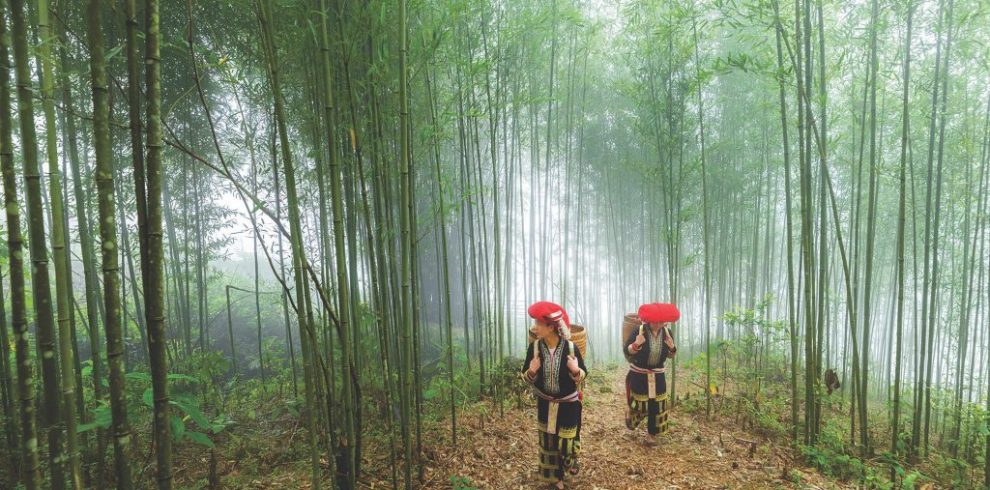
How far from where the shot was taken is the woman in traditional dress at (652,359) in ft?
11.5

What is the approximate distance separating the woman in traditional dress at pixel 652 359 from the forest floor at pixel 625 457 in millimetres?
239

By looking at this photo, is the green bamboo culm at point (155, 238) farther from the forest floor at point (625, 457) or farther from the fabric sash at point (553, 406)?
the fabric sash at point (553, 406)

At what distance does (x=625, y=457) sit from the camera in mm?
3336

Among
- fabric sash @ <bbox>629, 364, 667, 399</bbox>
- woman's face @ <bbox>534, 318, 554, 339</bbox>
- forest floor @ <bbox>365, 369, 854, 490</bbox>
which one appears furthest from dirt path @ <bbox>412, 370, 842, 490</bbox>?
woman's face @ <bbox>534, 318, 554, 339</bbox>

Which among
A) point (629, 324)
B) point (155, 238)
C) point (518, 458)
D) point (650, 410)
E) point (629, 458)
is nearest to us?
point (155, 238)

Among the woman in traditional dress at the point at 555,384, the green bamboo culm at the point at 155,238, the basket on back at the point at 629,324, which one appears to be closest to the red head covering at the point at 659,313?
the basket on back at the point at 629,324

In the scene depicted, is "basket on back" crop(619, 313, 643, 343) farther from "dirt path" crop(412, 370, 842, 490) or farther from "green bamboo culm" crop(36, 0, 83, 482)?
"green bamboo culm" crop(36, 0, 83, 482)

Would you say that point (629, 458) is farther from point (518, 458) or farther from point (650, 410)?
point (518, 458)

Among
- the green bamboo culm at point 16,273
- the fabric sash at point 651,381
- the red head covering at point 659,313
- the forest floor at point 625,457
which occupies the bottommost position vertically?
the forest floor at point 625,457

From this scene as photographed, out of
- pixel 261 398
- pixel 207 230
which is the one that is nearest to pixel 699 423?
pixel 261 398

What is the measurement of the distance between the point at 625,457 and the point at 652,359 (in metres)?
0.78

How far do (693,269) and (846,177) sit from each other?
11.7ft

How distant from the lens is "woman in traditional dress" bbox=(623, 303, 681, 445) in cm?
351

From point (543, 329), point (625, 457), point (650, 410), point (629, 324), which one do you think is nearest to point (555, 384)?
point (543, 329)
